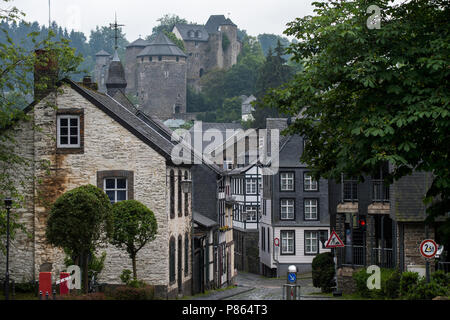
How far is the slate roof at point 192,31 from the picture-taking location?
189750mm

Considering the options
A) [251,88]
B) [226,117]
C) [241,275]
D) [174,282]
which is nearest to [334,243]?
[174,282]

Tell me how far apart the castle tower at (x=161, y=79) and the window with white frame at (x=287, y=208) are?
107804 millimetres

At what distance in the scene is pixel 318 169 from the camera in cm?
2255

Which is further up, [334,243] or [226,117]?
[226,117]

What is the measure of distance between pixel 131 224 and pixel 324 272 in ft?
44.7

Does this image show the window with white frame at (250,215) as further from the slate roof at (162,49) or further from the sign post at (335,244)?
the slate roof at (162,49)

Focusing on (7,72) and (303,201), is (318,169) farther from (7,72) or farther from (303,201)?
(303,201)

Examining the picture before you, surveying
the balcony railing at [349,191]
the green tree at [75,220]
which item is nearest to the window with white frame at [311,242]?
the balcony railing at [349,191]

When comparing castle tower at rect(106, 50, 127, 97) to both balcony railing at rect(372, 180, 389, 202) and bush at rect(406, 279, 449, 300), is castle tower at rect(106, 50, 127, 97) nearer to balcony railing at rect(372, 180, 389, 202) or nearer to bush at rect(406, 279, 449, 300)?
balcony railing at rect(372, 180, 389, 202)

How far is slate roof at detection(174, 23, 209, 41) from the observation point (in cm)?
18975

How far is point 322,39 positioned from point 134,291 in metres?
12.3

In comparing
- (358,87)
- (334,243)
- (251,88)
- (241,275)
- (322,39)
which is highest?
(251,88)

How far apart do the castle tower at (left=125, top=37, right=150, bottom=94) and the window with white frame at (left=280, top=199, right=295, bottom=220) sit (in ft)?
414

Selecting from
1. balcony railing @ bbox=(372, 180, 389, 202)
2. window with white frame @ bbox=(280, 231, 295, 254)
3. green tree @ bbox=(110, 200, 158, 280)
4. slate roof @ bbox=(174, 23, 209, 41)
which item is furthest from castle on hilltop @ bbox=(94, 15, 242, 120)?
green tree @ bbox=(110, 200, 158, 280)
